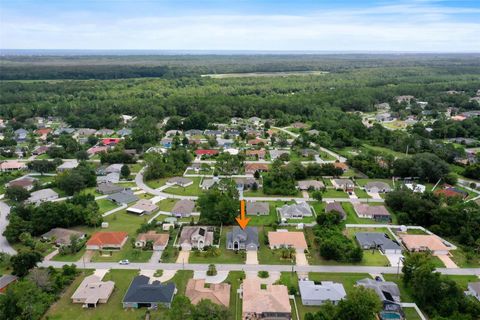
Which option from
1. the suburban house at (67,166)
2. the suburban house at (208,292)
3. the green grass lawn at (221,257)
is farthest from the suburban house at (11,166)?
the suburban house at (208,292)

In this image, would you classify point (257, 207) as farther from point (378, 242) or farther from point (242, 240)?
point (378, 242)

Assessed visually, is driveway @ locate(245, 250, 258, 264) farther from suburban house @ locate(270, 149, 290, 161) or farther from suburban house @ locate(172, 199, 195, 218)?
suburban house @ locate(270, 149, 290, 161)

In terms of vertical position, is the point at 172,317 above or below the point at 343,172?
above

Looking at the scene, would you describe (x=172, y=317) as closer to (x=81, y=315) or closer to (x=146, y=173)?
(x=81, y=315)

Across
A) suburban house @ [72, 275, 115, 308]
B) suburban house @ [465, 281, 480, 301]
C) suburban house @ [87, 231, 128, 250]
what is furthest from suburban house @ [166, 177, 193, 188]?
suburban house @ [465, 281, 480, 301]

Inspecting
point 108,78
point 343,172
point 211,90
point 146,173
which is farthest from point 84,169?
point 108,78

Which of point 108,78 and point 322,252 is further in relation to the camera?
point 108,78

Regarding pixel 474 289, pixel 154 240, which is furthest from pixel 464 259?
pixel 154 240
